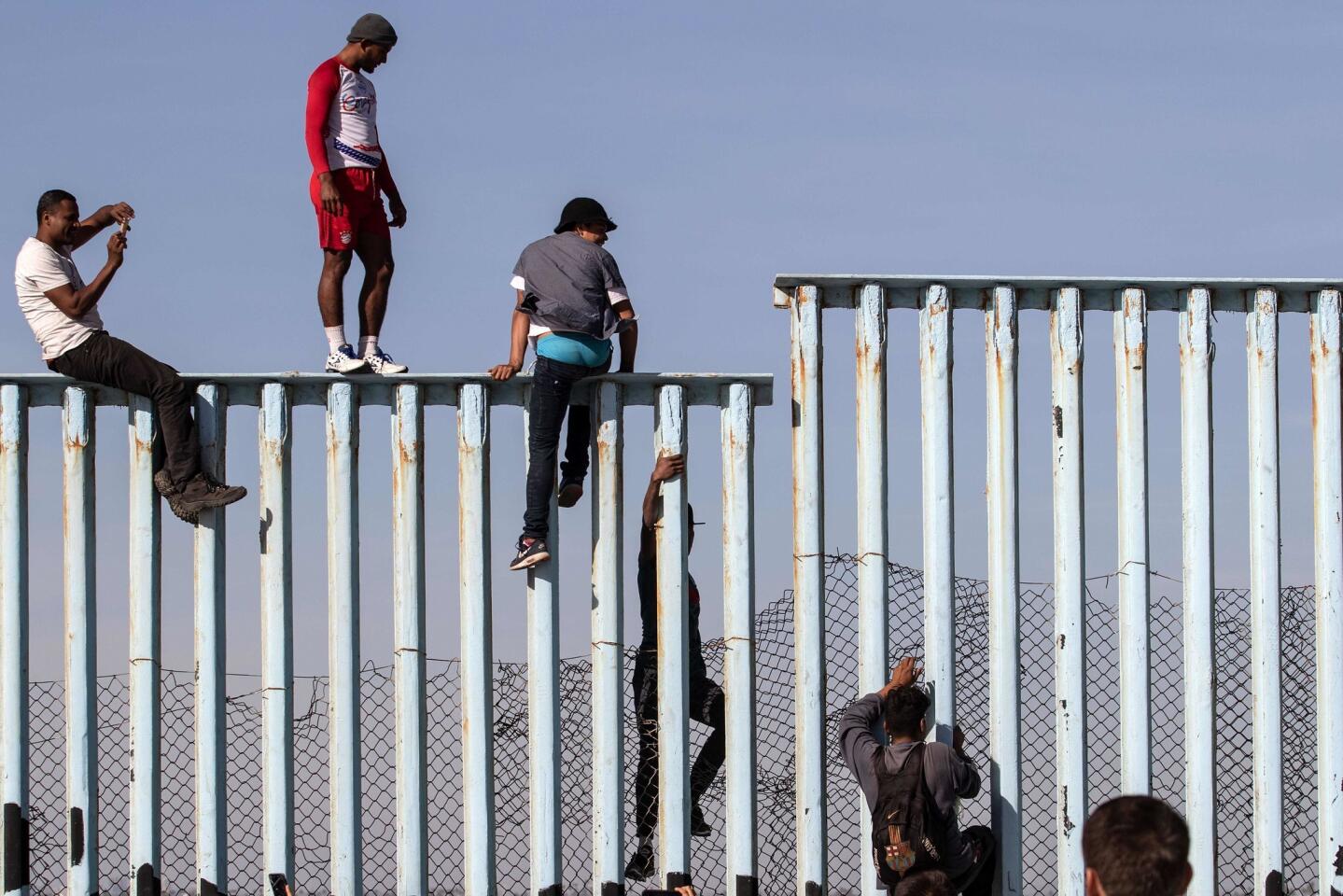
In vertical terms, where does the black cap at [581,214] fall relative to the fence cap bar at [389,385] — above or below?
above

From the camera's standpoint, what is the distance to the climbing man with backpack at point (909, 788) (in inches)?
342

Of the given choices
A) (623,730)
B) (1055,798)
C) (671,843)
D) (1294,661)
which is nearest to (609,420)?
(623,730)

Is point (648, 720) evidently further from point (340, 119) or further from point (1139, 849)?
point (1139, 849)

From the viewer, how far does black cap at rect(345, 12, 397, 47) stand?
9875 mm

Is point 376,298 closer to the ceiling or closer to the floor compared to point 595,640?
closer to the ceiling

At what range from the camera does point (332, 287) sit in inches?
380

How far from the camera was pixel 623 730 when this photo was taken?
9.59m

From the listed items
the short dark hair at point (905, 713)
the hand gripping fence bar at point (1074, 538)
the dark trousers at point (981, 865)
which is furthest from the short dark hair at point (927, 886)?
the hand gripping fence bar at point (1074, 538)

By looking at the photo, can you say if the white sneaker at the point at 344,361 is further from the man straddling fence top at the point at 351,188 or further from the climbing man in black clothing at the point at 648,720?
the climbing man in black clothing at the point at 648,720

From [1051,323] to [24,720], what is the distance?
19.8ft

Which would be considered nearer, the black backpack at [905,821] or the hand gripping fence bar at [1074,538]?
the black backpack at [905,821]

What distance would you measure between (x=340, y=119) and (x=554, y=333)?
1778 mm

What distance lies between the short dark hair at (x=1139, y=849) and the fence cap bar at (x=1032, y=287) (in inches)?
220

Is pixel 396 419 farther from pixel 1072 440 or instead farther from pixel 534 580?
pixel 1072 440
